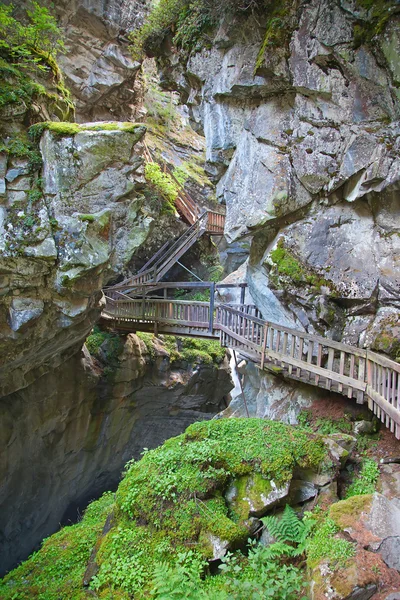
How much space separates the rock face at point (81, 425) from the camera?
36.6 feet

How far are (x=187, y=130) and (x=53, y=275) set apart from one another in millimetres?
19268

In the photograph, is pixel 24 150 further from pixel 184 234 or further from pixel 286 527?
pixel 184 234

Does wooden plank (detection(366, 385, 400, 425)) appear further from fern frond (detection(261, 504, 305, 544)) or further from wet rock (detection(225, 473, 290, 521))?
Result: fern frond (detection(261, 504, 305, 544))

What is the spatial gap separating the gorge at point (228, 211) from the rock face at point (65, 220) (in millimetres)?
28

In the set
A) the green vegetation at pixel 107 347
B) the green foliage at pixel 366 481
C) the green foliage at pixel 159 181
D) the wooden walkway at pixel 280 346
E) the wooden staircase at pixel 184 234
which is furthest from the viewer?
the wooden staircase at pixel 184 234

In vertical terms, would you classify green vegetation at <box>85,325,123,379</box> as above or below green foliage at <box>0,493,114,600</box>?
above

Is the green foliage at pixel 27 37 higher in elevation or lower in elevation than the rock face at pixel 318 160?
higher

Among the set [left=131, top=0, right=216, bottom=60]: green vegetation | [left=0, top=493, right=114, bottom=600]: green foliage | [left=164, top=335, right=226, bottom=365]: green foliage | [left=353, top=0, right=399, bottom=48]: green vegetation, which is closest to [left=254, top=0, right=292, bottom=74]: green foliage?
[left=353, top=0, right=399, bottom=48]: green vegetation

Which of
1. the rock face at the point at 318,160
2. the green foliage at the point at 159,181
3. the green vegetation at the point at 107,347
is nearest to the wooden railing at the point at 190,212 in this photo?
the green foliage at the point at 159,181

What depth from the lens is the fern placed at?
16.2ft

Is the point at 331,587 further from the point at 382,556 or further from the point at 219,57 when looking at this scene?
the point at 219,57

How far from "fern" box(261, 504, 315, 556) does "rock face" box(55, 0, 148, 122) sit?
16.5 metres

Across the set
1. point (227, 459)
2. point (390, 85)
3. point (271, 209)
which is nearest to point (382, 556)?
point (227, 459)

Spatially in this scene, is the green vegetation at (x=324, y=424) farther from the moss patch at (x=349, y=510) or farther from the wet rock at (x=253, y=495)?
the wet rock at (x=253, y=495)
